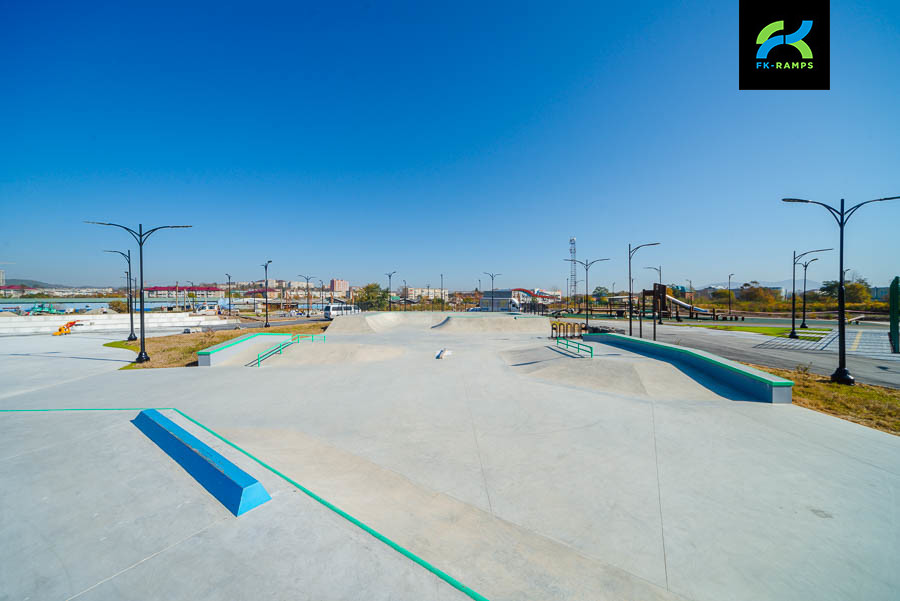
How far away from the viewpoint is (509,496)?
19.0 ft

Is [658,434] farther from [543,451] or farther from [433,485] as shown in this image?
[433,485]

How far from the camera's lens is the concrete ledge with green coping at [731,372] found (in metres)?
10.8

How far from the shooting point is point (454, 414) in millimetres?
9914

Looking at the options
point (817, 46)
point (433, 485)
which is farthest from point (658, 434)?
point (817, 46)

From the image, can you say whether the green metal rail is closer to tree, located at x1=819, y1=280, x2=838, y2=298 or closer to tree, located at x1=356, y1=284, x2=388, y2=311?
tree, located at x1=356, y1=284, x2=388, y2=311

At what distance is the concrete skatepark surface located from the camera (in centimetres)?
357

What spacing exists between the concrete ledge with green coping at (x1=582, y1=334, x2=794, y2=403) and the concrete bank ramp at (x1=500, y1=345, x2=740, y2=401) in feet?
1.62

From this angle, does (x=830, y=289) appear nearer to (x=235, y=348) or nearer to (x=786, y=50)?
(x=786, y=50)

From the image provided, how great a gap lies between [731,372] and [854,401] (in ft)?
10.9

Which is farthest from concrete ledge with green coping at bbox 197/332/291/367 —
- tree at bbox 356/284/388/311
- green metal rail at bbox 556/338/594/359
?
tree at bbox 356/284/388/311

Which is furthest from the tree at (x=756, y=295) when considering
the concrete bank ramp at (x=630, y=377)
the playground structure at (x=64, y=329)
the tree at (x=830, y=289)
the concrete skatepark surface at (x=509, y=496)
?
the playground structure at (x=64, y=329)

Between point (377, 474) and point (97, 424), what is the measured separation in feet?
21.7

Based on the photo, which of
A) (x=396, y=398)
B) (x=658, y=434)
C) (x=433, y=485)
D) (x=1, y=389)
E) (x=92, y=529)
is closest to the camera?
(x=92, y=529)

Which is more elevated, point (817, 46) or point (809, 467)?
point (817, 46)
